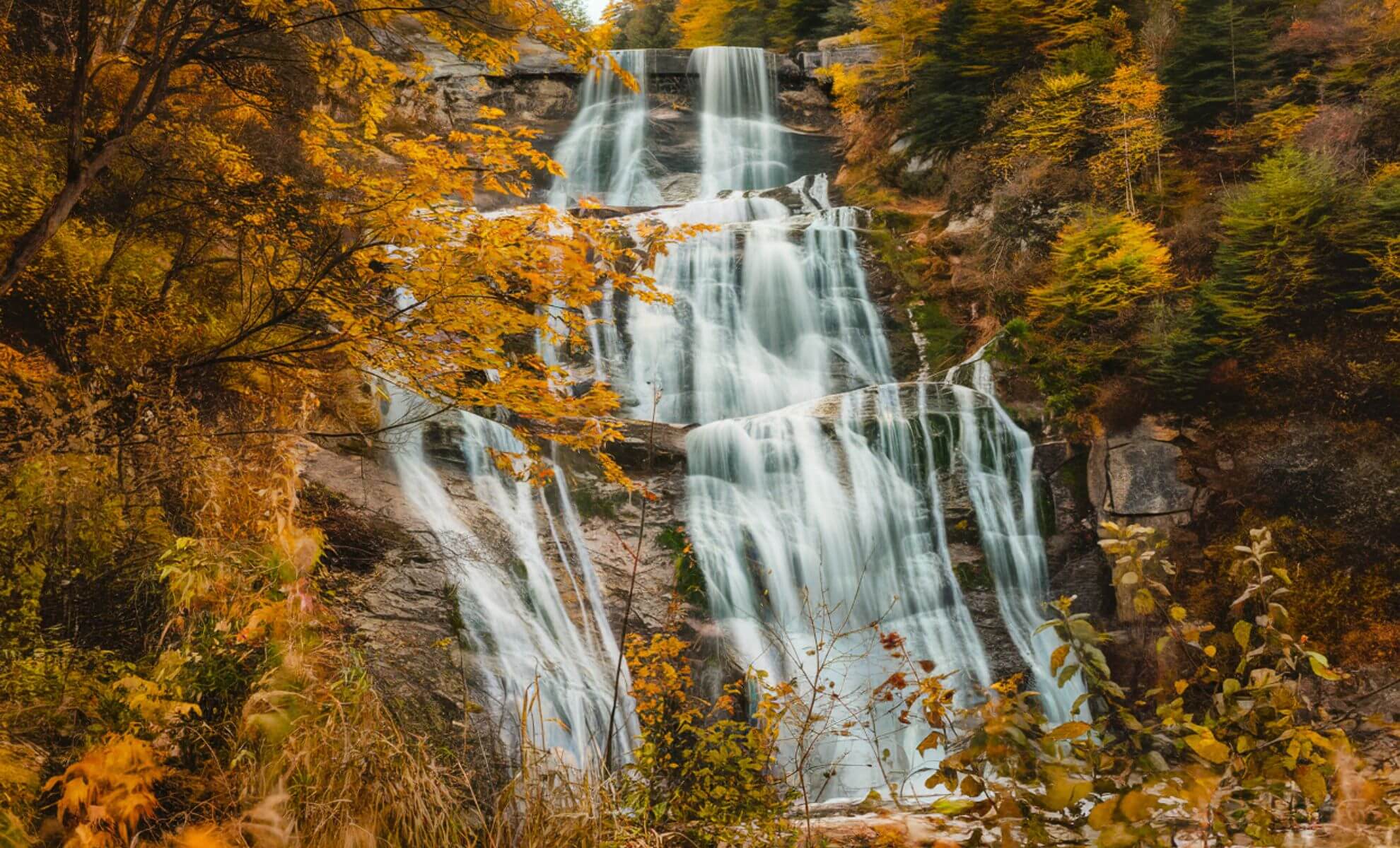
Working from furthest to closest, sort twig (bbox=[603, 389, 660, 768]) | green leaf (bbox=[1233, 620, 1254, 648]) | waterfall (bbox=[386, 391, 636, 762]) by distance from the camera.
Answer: waterfall (bbox=[386, 391, 636, 762]) < twig (bbox=[603, 389, 660, 768]) < green leaf (bbox=[1233, 620, 1254, 648])

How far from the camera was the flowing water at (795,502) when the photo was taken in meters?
7.22

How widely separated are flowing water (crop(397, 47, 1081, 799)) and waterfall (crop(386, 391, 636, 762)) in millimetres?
26

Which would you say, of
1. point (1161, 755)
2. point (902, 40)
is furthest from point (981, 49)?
point (1161, 755)

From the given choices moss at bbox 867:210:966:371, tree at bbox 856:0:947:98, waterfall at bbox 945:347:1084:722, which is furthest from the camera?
tree at bbox 856:0:947:98

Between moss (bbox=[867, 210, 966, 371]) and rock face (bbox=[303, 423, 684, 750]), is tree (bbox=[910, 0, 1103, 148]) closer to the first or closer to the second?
moss (bbox=[867, 210, 966, 371])

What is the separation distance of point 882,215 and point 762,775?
1197 cm

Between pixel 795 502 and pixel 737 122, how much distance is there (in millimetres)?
14879

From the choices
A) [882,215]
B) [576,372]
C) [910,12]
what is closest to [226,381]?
[576,372]

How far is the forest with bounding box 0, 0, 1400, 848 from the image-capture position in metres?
3.12

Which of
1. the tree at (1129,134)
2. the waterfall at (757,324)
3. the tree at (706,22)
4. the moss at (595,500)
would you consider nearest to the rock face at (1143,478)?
the waterfall at (757,324)

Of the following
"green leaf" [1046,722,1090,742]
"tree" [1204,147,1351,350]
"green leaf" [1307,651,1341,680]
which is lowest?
"green leaf" [1046,722,1090,742]

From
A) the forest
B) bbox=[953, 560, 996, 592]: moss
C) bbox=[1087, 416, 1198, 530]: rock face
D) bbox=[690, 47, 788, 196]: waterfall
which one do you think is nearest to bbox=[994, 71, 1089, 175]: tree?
the forest

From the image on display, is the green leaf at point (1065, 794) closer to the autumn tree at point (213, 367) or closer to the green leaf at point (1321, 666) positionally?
the green leaf at point (1321, 666)

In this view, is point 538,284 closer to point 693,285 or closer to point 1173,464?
point 1173,464
